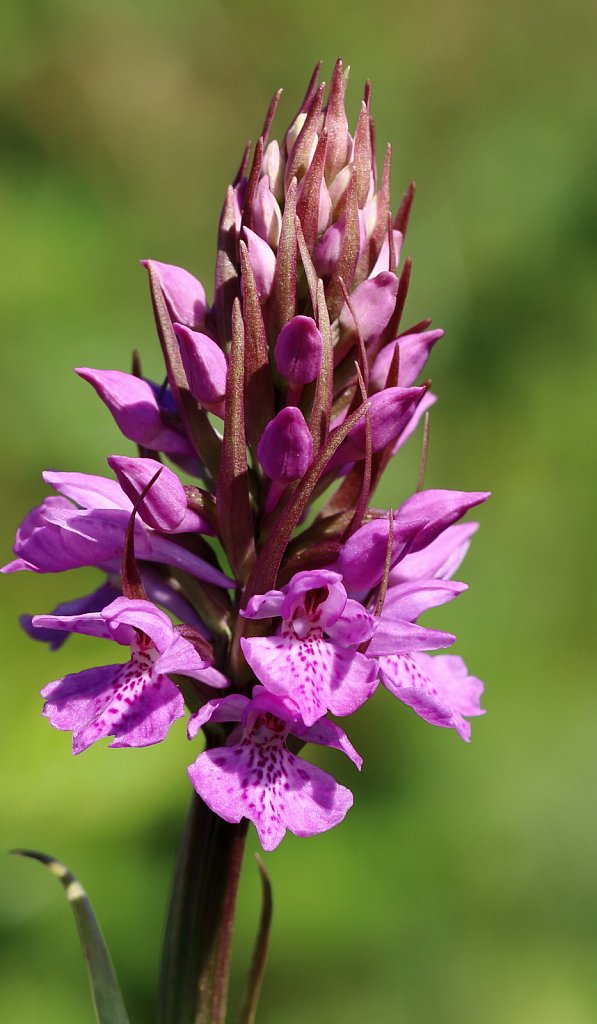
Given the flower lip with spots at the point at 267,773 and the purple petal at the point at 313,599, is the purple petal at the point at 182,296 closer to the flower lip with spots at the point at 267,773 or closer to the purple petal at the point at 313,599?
the purple petal at the point at 313,599

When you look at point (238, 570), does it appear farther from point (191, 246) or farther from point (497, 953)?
point (191, 246)

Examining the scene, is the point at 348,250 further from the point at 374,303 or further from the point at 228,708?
the point at 228,708

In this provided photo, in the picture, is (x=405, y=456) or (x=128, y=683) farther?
(x=405, y=456)

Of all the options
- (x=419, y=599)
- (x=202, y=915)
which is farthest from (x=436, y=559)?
(x=202, y=915)

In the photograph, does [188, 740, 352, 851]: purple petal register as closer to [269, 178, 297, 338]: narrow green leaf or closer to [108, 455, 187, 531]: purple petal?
[108, 455, 187, 531]: purple petal

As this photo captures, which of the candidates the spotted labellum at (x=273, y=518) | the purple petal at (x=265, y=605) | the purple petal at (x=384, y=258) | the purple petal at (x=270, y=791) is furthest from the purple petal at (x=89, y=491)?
the purple petal at (x=384, y=258)

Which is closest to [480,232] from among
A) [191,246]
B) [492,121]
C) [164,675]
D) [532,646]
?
[492,121]
